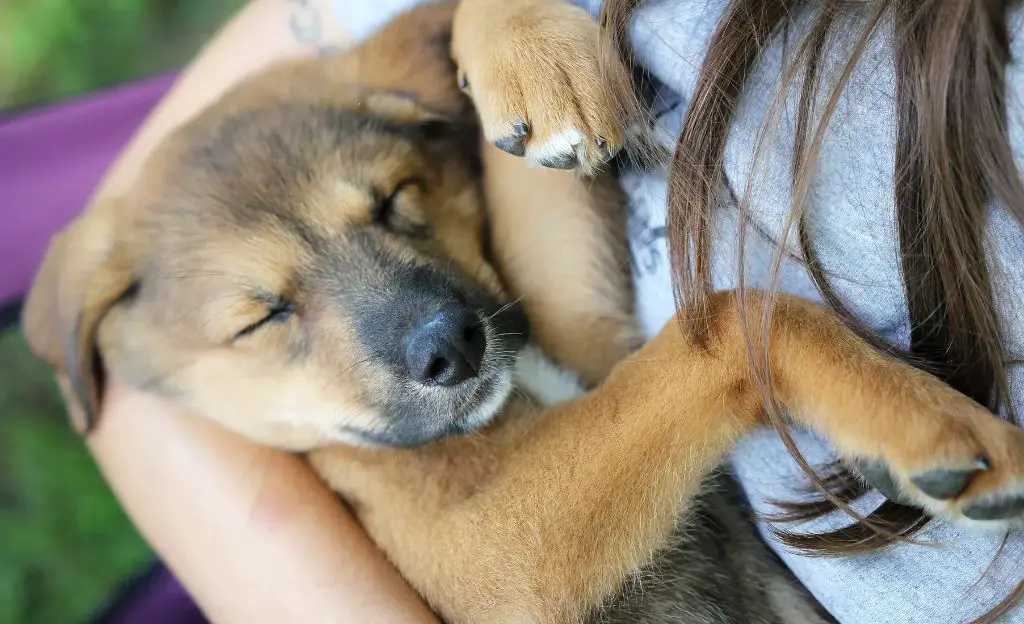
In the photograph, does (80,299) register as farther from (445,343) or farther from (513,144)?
(513,144)

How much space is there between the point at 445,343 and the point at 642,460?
1.25 feet

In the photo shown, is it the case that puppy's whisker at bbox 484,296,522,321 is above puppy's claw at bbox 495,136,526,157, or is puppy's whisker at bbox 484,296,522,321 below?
below

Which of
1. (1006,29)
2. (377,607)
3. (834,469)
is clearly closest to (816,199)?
(1006,29)

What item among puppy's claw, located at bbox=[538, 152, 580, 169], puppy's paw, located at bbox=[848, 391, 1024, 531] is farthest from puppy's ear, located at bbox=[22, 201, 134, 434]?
puppy's paw, located at bbox=[848, 391, 1024, 531]

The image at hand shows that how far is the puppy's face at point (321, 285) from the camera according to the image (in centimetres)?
132

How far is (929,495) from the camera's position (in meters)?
0.93

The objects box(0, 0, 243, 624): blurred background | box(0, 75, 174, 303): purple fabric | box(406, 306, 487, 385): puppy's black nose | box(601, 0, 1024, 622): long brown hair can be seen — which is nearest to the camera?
box(601, 0, 1024, 622): long brown hair

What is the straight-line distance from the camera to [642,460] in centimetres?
113

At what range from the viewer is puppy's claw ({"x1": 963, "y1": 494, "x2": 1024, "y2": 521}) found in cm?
89

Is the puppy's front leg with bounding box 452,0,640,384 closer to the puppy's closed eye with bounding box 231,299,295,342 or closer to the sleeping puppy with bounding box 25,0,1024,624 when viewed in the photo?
the sleeping puppy with bounding box 25,0,1024,624

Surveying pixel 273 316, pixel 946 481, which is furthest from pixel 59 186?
pixel 946 481

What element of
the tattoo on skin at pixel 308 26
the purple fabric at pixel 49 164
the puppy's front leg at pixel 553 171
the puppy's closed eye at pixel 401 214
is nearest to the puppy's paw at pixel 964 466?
the puppy's front leg at pixel 553 171

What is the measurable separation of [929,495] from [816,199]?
0.41m

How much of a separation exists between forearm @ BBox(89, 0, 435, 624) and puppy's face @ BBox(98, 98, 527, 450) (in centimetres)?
9
